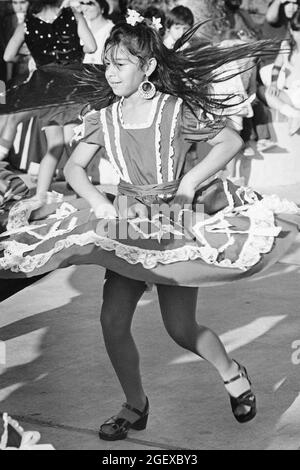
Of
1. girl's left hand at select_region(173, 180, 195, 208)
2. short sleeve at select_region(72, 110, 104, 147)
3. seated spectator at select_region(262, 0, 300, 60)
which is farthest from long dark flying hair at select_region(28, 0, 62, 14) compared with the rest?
girl's left hand at select_region(173, 180, 195, 208)

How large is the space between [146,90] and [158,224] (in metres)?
0.62

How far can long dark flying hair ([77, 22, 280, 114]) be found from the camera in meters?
4.32

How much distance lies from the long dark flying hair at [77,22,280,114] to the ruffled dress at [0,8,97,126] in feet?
11.1

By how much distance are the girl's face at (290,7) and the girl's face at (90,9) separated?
2.18 meters

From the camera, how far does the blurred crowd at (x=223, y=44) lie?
918cm

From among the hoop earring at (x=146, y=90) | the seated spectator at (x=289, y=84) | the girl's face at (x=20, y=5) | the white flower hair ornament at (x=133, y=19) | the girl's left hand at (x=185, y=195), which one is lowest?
the seated spectator at (x=289, y=84)

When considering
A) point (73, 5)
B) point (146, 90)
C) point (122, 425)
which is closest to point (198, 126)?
point (146, 90)

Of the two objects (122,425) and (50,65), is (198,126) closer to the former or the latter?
(122,425)

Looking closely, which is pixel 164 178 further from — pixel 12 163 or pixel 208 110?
pixel 12 163

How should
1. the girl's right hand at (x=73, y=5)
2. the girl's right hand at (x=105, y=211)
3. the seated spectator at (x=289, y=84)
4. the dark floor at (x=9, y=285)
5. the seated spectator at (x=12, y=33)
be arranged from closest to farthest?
the girl's right hand at (x=105, y=211)
the dark floor at (x=9, y=285)
the girl's right hand at (x=73, y=5)
the seated spectator at (x=12, y=33)
the seated spectator at (x=289, y=84)

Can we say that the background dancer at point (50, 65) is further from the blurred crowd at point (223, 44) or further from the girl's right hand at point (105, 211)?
the girl's right hand at point (105, 211)

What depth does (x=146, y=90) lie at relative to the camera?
436 cm

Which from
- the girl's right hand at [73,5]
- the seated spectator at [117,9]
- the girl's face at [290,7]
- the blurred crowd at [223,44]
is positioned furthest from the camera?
the girl's face at [290,7]

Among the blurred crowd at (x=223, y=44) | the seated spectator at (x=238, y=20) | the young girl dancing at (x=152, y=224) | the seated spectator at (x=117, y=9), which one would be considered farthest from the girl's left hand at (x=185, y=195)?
the seated spectator at (x=238, y=20)
